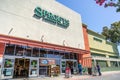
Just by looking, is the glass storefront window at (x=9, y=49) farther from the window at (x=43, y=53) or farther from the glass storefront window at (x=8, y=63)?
the window at (x=43, y=53)

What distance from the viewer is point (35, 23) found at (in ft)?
54.1

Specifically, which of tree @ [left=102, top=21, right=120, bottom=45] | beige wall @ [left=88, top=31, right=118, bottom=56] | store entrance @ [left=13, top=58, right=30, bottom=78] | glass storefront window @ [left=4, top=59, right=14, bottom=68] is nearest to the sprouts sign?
store entrance @ [left=13, top=58, right=30, bottom=78]

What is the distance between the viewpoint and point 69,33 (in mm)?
21469

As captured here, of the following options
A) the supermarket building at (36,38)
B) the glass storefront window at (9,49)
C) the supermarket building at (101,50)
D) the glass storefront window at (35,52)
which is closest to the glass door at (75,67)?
the supermarket building at (36,38)

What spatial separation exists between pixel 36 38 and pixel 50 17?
13.3 ft

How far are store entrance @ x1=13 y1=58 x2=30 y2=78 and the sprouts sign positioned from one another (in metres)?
5.73

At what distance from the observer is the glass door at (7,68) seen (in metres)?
12.8

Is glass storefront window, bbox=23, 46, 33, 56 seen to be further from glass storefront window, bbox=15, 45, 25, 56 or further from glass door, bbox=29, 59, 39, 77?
glass door, bbox=29, 59, 39, 77

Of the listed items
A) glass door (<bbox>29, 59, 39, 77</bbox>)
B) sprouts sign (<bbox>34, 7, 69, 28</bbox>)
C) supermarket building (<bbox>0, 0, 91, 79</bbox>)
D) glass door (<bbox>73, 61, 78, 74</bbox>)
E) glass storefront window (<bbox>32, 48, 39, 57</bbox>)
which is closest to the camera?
supermarket building (<bbox>0, 0, 91, 79</bbox>)

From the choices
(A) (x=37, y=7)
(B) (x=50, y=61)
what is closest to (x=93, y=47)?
(B) (x=50, y=61)

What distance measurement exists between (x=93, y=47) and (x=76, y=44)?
677cm

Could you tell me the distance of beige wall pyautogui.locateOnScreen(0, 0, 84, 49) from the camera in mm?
13938

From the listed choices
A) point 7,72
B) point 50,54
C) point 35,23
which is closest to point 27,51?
point 7,72

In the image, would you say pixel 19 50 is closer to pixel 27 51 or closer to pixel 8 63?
pixel 27 51
